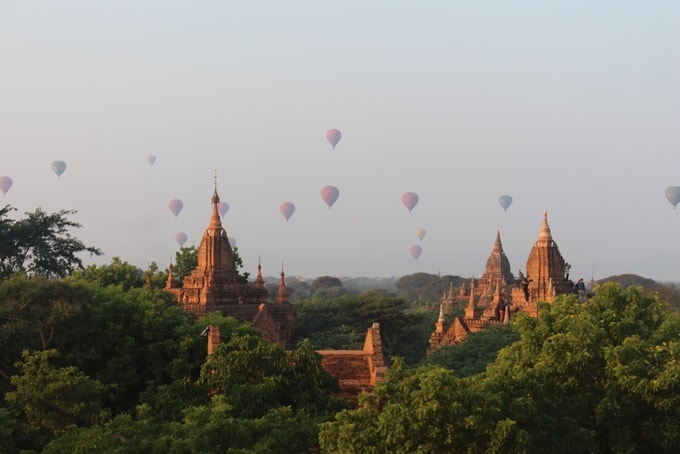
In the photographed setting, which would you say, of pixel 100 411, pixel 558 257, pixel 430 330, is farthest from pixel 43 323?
pixel 430 330

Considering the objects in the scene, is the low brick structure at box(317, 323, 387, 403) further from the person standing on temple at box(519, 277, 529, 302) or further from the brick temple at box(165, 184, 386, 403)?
the person standing on temple at box(519, 277, 529, 302)

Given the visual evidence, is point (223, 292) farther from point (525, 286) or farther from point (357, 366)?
point (357, 366)

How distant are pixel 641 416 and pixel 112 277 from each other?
119 ft

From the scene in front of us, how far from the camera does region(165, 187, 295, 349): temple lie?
195ft

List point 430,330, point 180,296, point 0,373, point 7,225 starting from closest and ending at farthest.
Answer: point 0,373
point 7,225
point 180,296
point 430,330

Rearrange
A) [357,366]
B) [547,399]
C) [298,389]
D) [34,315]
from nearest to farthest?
[547,399]
[298,389]
[357,366]
[34,315]

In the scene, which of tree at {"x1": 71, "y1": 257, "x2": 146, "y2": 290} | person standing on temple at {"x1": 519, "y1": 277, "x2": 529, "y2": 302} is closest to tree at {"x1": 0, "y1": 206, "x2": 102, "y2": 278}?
tree at {"x1": 71, "y1": 257, "x2": 146, "y2": 290}

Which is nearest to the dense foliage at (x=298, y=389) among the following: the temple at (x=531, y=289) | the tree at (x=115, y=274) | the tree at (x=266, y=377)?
the tree at (x=266, y=377)

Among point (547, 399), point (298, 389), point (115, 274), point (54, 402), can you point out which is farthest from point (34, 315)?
point (115, 274)

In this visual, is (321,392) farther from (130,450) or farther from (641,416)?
(641,416)

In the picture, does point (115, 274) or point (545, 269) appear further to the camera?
point (545, 269)

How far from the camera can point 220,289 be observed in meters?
60.3

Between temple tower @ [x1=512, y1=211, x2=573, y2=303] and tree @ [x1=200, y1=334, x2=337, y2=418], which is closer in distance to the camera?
tree @ [x1=200, y1=334, x2=337, y2=418]

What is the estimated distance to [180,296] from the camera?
199ft
